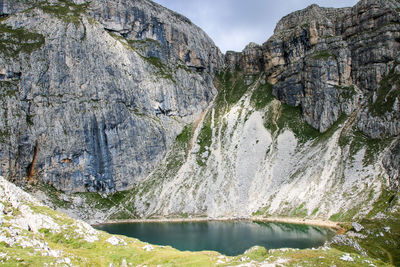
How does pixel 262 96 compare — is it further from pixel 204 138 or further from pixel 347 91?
pixel 347 91

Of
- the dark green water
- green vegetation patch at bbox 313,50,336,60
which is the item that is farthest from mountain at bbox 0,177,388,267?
green vegetation patch at bbox 313,50,336,60

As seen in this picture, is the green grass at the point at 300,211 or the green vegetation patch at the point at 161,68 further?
the green vegetation patch at the point at 161,68

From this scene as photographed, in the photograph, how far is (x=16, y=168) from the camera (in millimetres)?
112188

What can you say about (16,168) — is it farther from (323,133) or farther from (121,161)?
(323,133)

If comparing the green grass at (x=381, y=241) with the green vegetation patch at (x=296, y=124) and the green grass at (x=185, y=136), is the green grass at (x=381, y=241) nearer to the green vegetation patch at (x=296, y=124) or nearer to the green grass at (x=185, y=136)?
the green vegetation patch at (x=296, y=124)

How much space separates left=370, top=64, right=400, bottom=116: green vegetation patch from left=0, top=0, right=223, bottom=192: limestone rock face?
85.5 meters

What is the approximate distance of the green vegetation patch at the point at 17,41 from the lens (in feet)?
417

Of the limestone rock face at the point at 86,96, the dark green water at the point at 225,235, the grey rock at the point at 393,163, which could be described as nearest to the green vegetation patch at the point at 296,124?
the grey rock at the point at 393,163

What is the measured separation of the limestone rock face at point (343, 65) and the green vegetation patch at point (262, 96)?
4.01 m

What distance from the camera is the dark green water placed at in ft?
221

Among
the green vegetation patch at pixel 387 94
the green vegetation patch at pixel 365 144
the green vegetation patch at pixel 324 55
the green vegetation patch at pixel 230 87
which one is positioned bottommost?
the green vegetation patch at pixel 365 144

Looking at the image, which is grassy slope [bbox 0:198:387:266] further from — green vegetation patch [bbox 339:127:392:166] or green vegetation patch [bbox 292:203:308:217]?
green vegetation patch [bbox 339:127:392:166]

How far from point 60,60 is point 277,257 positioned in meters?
128

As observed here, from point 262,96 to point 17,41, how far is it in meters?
115
